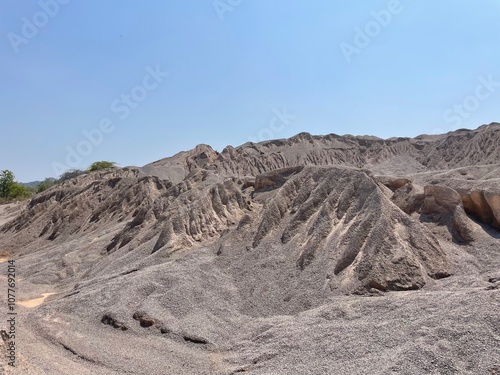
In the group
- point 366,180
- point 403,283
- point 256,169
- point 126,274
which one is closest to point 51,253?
point 126,274

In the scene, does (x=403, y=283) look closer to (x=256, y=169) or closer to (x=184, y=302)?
(x=184, y=302)

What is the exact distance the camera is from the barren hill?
12.2m

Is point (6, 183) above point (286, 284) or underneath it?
above

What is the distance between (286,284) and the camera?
19.0 m

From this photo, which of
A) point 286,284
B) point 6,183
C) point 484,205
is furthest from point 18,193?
point 484,205

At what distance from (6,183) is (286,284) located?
298 feet

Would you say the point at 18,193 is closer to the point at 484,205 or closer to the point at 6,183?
the point at 6,183

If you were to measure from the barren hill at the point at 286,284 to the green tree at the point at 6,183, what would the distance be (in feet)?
220

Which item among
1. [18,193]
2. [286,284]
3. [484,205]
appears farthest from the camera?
[18,193]

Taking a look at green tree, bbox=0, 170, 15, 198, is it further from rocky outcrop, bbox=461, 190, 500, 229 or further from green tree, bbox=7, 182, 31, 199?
rocky outcrop, bbox=461, 190, 500, 229

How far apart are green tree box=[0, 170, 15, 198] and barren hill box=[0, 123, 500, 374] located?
220ft

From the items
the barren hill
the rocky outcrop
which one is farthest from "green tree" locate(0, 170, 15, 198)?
the rocky outcrop

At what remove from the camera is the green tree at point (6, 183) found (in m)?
91.5

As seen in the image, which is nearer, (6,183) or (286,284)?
(286,284)
